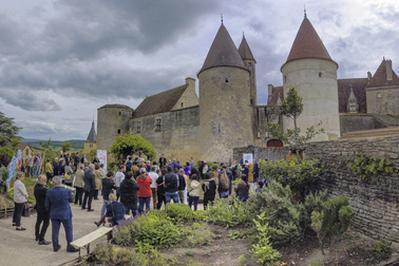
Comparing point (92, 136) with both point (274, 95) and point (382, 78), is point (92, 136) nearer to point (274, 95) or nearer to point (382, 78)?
point (274, 95)

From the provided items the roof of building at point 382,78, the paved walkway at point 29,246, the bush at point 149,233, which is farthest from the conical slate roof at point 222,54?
the roof of building at point 382,78

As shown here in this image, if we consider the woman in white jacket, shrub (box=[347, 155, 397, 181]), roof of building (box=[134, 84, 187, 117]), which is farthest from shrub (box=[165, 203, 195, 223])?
roof of building (box=[134, 84, 187, 117])

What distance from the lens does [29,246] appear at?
25.2ft

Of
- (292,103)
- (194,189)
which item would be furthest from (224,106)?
(194,189)

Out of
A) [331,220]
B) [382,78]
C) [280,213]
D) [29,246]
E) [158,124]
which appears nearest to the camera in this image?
[331,220]

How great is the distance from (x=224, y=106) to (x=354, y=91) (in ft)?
77.5

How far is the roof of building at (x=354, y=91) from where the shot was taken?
41.0 m

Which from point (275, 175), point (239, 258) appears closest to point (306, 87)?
point (275, 175)

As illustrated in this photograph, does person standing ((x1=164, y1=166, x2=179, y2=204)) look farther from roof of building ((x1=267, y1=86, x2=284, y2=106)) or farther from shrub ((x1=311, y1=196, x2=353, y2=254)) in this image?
roof of building ((x1=267, y1=86, x2=284, y2=106))

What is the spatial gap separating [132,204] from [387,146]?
647 centimetres

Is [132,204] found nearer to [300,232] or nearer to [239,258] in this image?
[239,258]

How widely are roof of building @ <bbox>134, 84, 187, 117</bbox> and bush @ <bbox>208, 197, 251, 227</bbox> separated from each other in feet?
81.4

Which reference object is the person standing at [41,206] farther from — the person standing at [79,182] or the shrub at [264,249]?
the shrub at [264,249]

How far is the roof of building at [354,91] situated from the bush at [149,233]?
120ft
